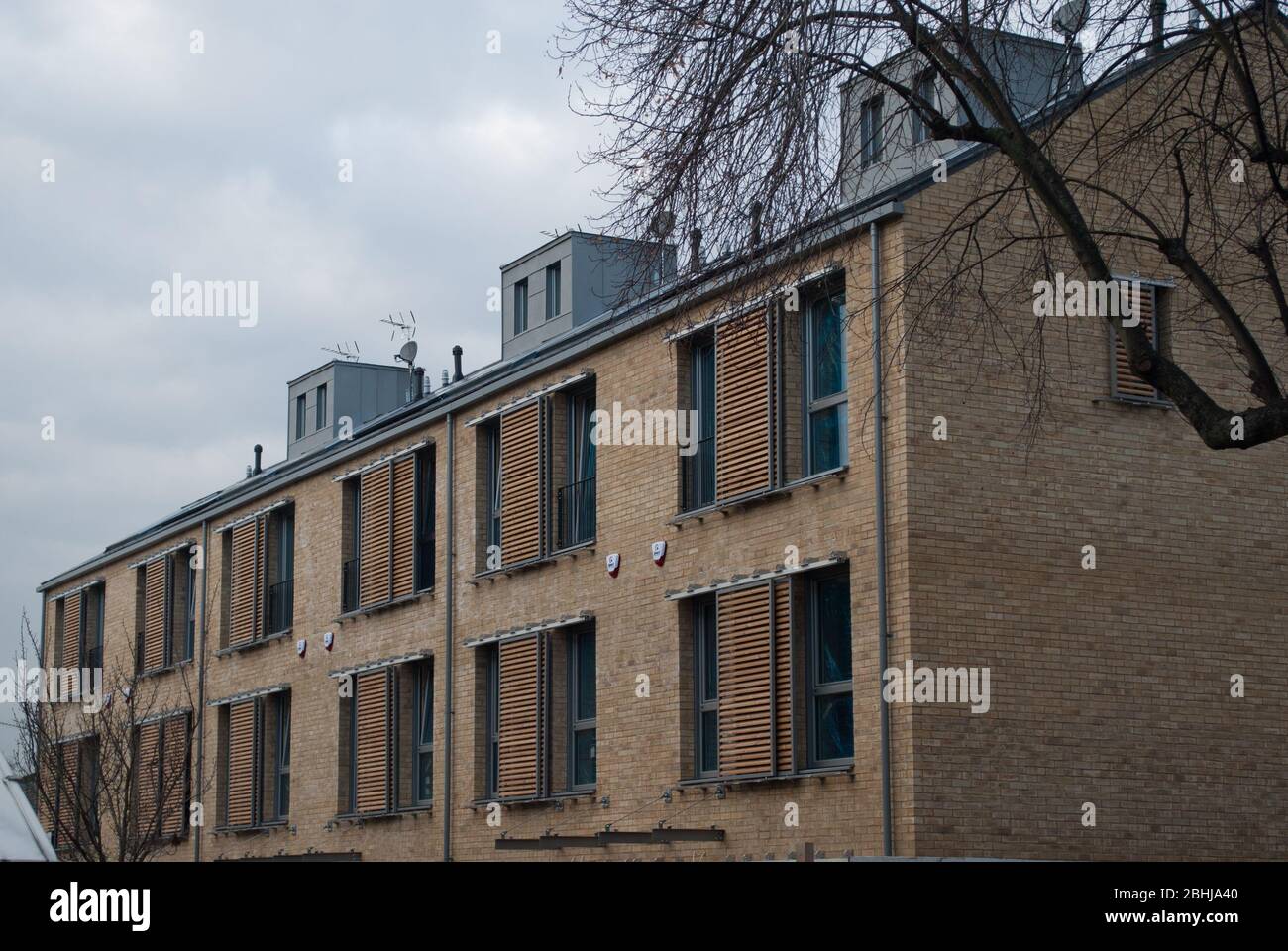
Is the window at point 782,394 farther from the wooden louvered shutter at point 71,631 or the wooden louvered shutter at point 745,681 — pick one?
the wooden louvered shutter at point 71,631

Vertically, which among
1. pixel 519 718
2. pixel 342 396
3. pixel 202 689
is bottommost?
pixel 519 718

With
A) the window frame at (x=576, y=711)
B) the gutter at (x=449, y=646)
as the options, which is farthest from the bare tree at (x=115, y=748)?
the window frame at (x=576, y=711)

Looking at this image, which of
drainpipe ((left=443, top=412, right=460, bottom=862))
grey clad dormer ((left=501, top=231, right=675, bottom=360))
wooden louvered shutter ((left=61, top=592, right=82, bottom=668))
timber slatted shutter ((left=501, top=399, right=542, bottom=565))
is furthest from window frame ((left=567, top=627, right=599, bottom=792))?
wooden louvered shutter ((left=61, top=592, right=82, bottom=668))

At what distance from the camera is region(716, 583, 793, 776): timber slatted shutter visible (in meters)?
19.8

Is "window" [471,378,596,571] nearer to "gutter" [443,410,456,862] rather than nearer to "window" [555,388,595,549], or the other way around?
"window" [555,388,595,549]

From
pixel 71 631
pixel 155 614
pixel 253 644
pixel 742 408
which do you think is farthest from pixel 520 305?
pixel 71 631

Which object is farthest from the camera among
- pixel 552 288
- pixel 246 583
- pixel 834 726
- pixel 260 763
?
pixel 246 583

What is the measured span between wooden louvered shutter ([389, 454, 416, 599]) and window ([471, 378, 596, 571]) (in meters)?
2.39

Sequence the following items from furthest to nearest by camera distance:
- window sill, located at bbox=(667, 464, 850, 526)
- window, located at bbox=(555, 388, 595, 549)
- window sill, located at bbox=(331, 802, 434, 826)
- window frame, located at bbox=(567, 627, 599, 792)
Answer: window sill, located at bbox=(331, 802, 434, 826), window, located at bbox=(555, 388, 595, 549), window frame, located at bbox=(567, 627, 599, 792), window sill, located at bbox=(667, 464, 850, 526)

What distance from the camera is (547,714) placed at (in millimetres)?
24328

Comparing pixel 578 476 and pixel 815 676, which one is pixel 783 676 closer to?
pixel 815 676

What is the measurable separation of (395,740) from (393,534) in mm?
3315
